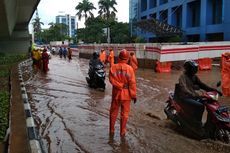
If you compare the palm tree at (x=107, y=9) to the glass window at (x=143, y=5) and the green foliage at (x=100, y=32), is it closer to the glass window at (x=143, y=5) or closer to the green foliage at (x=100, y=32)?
the green foliage at (x=100, y=32)

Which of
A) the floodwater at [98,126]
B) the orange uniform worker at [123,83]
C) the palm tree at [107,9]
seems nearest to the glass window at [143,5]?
the palm tree at [107,9]

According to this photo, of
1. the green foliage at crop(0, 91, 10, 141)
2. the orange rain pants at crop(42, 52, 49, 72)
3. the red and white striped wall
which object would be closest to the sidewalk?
the green foliage at crop(0, 91, 10, 141)

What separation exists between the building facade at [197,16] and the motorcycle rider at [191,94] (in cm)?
3304

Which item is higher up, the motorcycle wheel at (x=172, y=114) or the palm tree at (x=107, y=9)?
the palm tree at (x=107, y=9)

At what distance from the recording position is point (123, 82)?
6980 mm

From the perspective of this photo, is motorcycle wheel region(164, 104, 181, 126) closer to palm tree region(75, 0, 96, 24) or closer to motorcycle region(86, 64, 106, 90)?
motorcycle region(86, 64, 106, 90)

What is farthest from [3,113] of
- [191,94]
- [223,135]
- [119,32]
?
[119,32]

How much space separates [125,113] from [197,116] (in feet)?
4.22

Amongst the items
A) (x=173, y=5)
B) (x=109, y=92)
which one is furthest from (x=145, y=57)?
(x=173, y=5)

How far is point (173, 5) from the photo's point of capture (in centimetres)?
5266

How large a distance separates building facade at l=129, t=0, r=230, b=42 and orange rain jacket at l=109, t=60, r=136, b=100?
33.9 metres

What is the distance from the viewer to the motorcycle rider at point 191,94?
7035mm

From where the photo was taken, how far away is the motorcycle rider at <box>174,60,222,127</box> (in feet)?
23.1

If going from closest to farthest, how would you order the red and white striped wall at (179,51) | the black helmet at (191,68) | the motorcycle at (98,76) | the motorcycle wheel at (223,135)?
the motorcycle wheel at (223,135) → the black helmet at (191,68) → the motorcycle at (98,76) → the red and white striped wall at (179,51)
